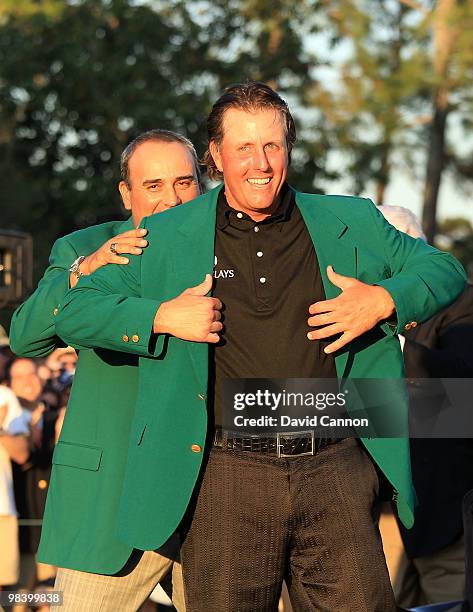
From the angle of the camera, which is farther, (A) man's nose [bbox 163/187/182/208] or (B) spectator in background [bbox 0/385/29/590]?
(B) spectator in background [bbox 0/385/29/590]

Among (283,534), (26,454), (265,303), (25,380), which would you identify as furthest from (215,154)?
(25,380)

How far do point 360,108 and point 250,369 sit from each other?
2077 centimetres

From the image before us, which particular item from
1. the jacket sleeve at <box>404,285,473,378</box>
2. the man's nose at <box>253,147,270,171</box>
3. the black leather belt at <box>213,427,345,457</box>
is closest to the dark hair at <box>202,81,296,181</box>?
the man's nose at <box>253,147,270,171</box>

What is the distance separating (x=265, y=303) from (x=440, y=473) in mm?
2644

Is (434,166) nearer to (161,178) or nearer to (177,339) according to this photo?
(161,178)

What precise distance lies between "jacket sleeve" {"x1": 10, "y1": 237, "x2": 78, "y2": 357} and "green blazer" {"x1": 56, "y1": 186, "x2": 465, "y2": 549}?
16.7 inches

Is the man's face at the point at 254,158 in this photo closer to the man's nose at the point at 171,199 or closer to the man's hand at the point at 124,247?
the man's hand at the point at 124,247

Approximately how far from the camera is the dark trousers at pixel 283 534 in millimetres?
3613

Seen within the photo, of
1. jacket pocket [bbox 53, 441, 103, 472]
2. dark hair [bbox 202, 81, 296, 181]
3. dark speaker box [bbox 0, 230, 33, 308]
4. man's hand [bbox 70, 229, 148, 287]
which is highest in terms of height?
dark speaker box [bbox 0, 230, 33, 308]

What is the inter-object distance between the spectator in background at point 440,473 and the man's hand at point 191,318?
249 cm

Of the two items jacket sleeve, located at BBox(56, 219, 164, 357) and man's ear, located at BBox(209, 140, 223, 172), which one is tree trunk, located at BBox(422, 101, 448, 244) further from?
jacket sleeve, located at BBox(56, 219, 164, 357)

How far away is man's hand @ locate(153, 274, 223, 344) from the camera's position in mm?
3504

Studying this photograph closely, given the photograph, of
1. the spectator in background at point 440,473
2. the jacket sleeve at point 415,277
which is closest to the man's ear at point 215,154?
the jacket sleeve at point 415,277

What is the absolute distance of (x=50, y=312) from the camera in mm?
4105
